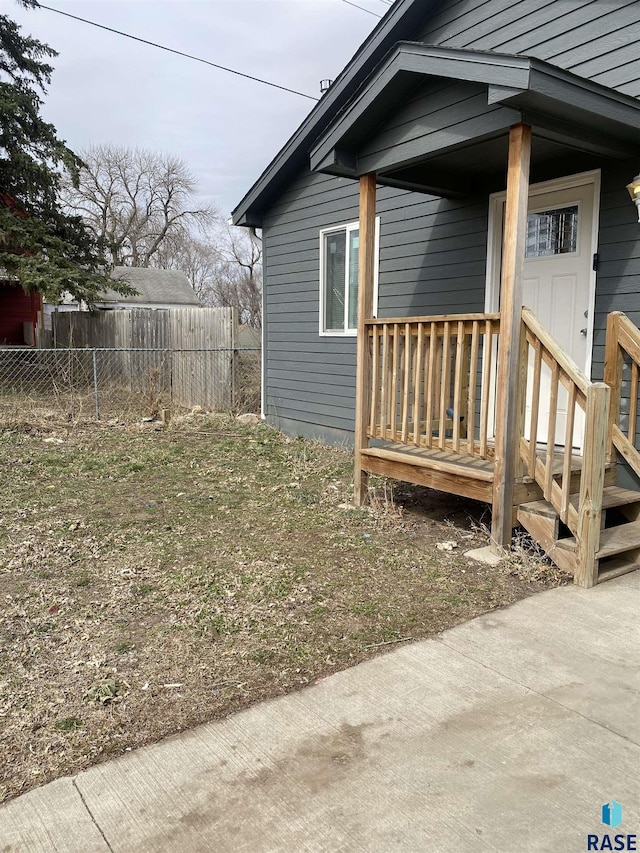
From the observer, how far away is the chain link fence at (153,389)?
9438 mm

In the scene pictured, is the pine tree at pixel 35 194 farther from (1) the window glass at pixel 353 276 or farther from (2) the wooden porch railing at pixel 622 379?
(2) the wooden porch railing at pixel 622 379

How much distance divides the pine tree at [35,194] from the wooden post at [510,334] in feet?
32.4

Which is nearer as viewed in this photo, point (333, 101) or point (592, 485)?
point (592, 485)

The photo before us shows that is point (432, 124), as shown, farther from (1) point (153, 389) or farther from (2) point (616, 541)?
(1) point (153, 389)

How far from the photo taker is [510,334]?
3840mm

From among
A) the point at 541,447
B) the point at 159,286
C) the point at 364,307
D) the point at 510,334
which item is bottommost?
the point at 541,447

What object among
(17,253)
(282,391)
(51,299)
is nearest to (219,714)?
(282,391)

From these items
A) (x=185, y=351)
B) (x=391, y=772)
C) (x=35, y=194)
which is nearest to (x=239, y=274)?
(x=35, y=194)

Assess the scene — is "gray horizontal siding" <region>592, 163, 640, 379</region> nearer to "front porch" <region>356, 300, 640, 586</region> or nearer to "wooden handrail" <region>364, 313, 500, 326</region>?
"front porch" <region>356, 300, 640, 586</region>

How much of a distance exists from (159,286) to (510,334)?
106 feet

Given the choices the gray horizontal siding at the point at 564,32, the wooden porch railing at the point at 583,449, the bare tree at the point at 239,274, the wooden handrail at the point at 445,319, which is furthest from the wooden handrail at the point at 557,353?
the bare tree at the point at 239,274

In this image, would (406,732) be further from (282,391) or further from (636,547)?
(282,391)

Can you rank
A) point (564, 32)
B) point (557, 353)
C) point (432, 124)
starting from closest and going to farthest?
point (557, 353) → point (432, 124) → point (564, 32)

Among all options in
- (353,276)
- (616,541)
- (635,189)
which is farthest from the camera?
(353,276)
